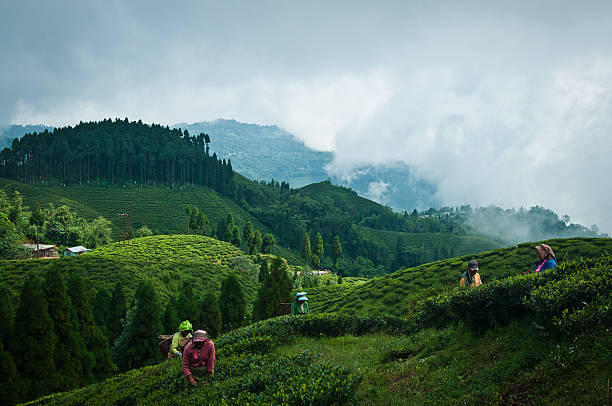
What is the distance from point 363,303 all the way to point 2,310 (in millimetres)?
28239

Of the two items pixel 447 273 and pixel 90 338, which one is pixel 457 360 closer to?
pixel 90 338

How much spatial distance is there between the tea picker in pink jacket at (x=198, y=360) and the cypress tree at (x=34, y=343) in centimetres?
1828

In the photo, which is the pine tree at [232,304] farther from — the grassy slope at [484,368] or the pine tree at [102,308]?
the grassy slope at [484,368]

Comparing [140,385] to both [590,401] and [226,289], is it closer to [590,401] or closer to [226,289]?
[590,401]

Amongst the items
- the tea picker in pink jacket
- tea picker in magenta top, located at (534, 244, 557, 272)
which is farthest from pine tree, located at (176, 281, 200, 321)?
tea picker in magenta top, located at (534, 244, 557, 272)

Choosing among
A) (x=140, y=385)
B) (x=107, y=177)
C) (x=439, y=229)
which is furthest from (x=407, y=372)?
(x=439, y=229)

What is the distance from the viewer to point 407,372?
28.6ft

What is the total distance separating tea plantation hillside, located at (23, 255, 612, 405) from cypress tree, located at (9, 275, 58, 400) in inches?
Result: 495

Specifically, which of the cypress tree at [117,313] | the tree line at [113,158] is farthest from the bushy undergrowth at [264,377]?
the tree line at [113,158]

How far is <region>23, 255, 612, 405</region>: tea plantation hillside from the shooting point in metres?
6.32

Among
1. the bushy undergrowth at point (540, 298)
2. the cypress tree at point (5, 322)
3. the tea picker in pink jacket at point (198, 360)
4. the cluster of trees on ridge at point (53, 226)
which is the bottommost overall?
the cypress tree at point (5, 322)

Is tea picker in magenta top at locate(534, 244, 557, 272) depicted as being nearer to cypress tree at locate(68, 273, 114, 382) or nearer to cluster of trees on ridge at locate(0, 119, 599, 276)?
cypress tree at locate(68, 273, 114, 382)

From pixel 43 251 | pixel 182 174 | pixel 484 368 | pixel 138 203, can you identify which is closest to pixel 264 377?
pixel 484 368

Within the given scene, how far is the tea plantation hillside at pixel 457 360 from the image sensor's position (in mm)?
6324
